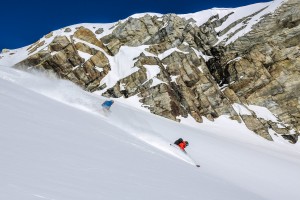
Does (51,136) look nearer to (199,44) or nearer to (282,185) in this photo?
(282,185)

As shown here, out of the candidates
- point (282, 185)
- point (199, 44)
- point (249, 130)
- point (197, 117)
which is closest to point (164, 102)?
point (197, 117)

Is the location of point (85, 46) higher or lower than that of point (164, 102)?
higher

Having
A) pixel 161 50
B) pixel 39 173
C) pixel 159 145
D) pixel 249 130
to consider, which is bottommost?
pixel 249 130

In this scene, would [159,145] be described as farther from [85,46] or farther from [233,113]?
[85,46]

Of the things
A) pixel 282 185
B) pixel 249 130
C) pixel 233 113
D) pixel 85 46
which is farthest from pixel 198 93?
pixel 282 185

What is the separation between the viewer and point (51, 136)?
8625 mm

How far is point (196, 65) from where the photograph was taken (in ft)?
239

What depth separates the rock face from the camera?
63531mm

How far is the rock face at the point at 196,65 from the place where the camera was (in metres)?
63.5

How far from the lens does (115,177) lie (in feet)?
23.2

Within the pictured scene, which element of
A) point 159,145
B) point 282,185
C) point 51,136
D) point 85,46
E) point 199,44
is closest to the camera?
point 51,136

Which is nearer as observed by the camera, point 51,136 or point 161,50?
point 51,136

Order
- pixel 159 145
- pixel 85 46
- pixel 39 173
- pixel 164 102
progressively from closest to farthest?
pixel 39 173
pixel 159 145
pixel 164 102
pixel 85 46

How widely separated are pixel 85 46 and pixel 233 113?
31.6 metres
